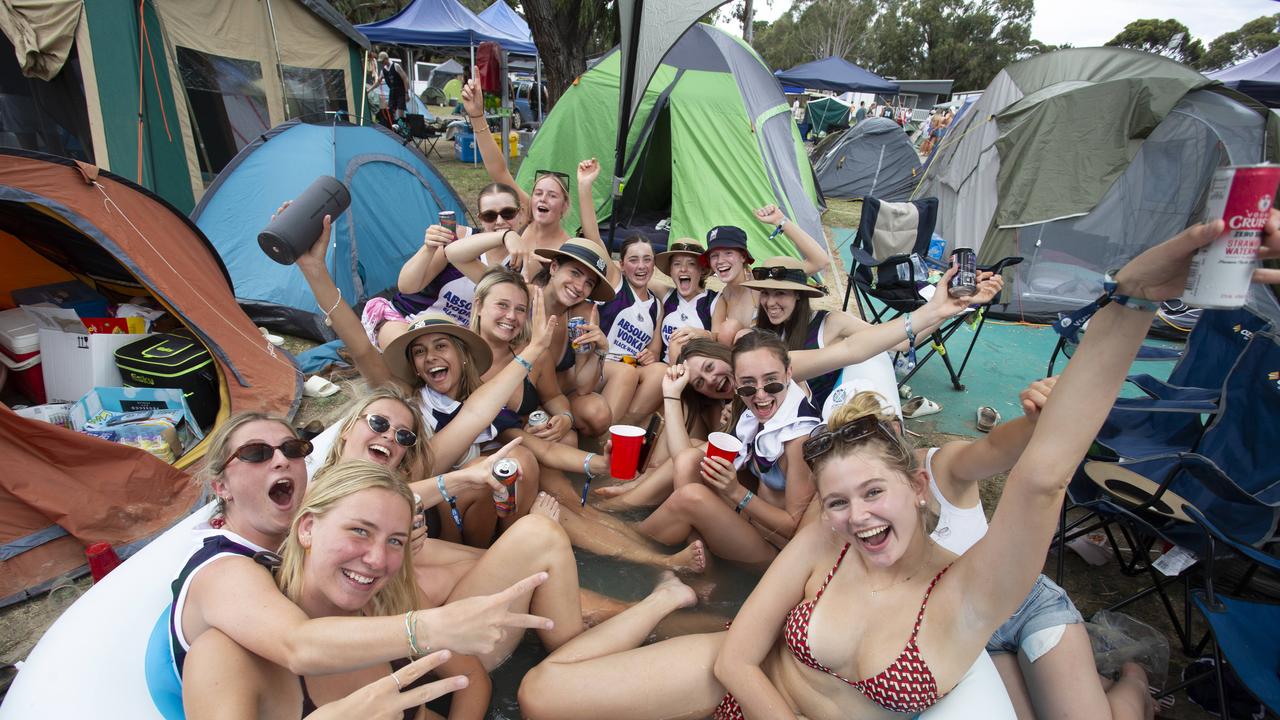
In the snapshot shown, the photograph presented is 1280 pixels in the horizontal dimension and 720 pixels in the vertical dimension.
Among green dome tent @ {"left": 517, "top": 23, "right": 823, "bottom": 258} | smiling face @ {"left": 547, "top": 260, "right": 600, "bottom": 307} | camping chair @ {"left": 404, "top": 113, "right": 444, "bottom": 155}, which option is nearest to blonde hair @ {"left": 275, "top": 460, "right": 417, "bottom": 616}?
smiling face @ {"left": 547, "top": 260, "right": 600, "bottom": 307}

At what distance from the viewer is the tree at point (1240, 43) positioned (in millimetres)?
37625

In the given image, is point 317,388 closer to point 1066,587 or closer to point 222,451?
point 222,451

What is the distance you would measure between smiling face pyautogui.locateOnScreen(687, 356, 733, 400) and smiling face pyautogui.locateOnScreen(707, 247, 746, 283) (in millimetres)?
1162

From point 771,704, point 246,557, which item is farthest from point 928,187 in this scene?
point 246,557

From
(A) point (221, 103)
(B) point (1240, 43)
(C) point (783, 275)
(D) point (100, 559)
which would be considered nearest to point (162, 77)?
(A) point (221, 103)

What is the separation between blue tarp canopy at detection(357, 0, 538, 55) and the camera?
14492 millimetres

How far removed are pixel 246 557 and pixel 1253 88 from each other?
19485mm

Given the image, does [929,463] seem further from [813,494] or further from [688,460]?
[688,460]

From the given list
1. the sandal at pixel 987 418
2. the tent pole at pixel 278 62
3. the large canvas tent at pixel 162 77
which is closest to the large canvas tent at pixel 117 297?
the large canvas tent at pixel 162 77

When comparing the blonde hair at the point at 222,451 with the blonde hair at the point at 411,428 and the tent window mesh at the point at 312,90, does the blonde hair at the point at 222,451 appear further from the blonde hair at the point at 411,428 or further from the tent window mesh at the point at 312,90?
the tent window mesh at the point at 312,90

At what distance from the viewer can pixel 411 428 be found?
2.35m

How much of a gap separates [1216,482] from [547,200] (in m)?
3.76

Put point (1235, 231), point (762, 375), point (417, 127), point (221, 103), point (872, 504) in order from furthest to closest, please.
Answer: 1. point (417, 127)
2. point (221, 103)
3. point (762, 375)
4. point (872, 504)
5. point (1235, 231)

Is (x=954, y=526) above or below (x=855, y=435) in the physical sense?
below
